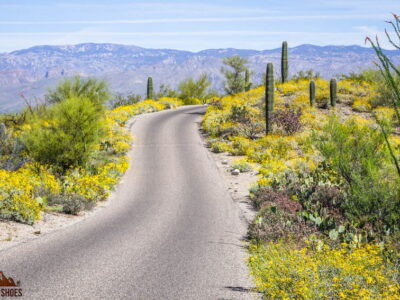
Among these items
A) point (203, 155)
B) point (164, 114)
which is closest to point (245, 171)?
point (203, 155)

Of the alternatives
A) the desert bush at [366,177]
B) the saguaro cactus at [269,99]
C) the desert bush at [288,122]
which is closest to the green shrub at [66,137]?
the desert bush at [366,177]

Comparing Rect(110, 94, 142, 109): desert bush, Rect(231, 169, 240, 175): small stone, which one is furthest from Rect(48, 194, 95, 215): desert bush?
Rect(110, 94, 142, 109): desert bush

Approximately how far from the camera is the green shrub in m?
15.6

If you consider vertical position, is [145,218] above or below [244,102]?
below

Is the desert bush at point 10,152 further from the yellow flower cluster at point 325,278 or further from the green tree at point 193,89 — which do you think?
the green tree at point 193,89

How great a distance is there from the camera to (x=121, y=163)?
18.9 metres

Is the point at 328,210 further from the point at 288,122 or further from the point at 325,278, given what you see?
the point at 288,122

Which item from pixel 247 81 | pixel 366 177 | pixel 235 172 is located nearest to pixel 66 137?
pixel 235 172

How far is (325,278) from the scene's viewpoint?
665cm

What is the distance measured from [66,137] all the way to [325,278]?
464 inches

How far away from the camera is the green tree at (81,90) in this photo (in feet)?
82.2

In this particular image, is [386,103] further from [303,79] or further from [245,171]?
[245,171]

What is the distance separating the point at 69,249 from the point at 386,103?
105 ft

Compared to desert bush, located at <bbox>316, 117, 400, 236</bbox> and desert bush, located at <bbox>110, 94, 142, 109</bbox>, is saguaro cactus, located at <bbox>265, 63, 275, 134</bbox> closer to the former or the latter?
desert bush, located at <bbox>316, 117, 400, 236</bbox>
